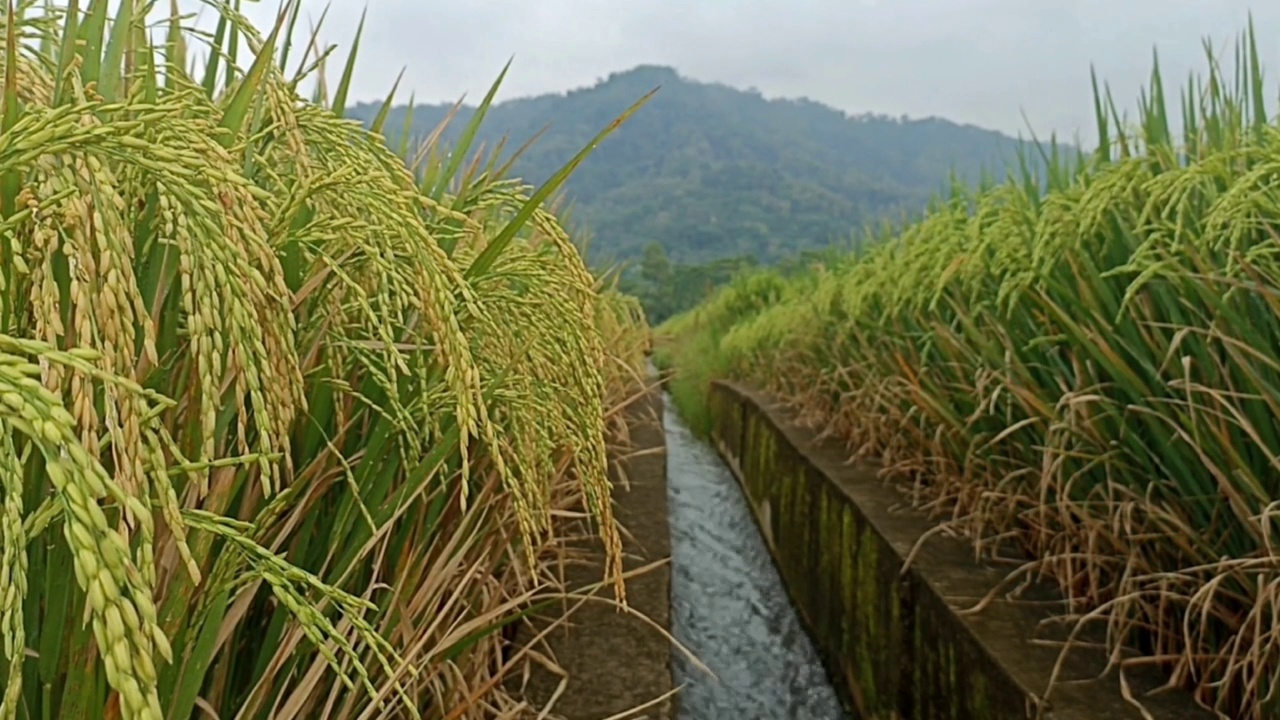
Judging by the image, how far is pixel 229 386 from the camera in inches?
39.2

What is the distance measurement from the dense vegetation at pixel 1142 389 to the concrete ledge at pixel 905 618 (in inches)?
4.5

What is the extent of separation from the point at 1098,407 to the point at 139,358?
6.59 ft

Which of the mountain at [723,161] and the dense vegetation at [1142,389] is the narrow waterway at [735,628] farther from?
the mountain at [723,161]

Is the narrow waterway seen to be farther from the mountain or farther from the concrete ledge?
the mountain

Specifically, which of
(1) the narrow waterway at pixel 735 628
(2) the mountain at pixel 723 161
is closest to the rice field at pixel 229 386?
(1) the narrow waterway at pixel 735 628

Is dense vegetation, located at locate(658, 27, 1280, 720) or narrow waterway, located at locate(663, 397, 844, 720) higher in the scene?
dense vegetation, located at locate(658, 27, 1280, 720)

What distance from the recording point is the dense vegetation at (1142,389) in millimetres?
1676

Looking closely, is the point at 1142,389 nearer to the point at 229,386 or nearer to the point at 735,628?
the point at 229,386

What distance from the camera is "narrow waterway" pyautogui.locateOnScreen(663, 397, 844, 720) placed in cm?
332

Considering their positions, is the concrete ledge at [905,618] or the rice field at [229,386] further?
the concrete ledge at [905,618]

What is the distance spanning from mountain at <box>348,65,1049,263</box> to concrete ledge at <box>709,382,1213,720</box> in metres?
32.8

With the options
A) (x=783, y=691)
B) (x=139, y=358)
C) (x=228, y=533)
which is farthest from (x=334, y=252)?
(x=783, y=691)

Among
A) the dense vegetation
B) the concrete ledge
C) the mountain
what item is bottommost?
the concrete ledge

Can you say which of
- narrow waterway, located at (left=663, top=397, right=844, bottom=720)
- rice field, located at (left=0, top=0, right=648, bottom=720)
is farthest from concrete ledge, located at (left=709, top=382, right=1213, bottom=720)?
rice field, located at (left=0, top=0, right=648, bottom=720)
